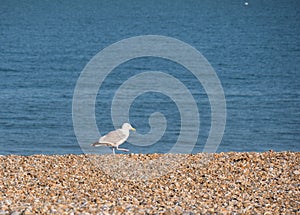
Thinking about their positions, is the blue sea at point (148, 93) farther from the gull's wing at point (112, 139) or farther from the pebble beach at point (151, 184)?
the pebble beach at point (151, 184)

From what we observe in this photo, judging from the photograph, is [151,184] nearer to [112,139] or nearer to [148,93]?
[112,139]

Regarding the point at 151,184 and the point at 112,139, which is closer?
the point at 151,184

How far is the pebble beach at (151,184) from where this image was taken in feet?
37.0

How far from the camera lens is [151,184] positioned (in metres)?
13.3

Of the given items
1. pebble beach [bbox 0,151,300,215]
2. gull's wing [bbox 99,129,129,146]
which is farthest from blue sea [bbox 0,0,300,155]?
pebble beach [bbox 0,151,300,215]

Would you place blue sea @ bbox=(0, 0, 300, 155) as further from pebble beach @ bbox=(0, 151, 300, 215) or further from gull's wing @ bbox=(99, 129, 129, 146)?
A: pebble beach @ bbox=(0, 151, 300, 215)

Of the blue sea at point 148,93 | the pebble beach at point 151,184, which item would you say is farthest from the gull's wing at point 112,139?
the blue sea at point 148,93

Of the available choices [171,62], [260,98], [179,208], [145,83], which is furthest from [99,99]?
[179,208]

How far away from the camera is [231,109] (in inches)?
1387

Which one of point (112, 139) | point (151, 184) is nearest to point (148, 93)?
point (112, 139)

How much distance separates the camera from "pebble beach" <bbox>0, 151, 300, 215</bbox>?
11.3 m

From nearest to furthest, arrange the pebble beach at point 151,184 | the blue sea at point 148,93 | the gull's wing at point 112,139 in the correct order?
the pebble beach at point 151,184 < the gull's wing at point 112,139 < the blue sea at point 148,93

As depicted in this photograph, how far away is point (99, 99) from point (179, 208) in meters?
26.5

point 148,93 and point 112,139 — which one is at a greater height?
point 148,93
